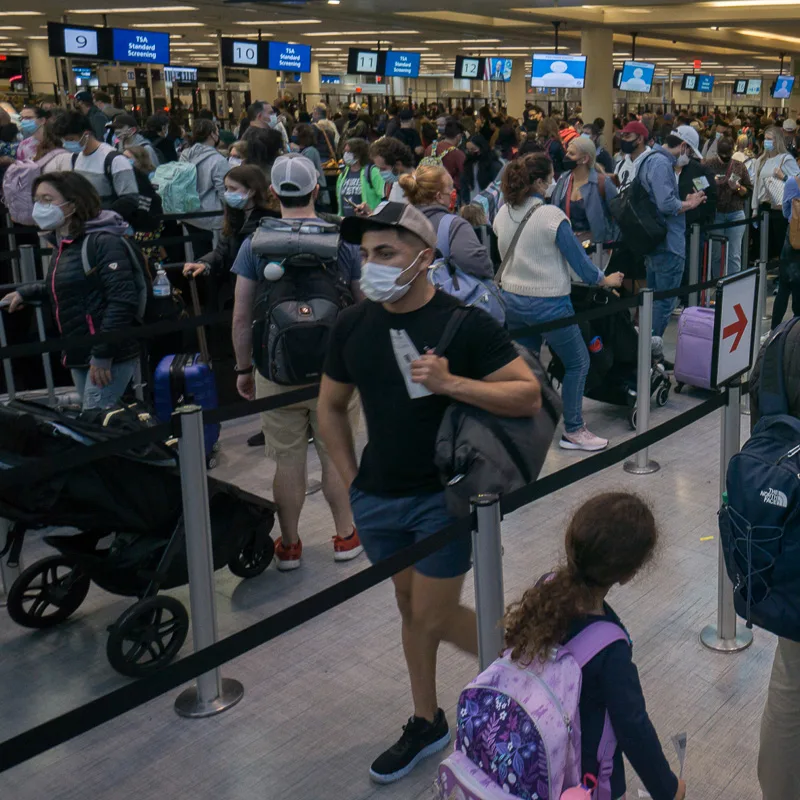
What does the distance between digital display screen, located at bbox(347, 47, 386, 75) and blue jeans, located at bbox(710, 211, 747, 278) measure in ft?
46.3

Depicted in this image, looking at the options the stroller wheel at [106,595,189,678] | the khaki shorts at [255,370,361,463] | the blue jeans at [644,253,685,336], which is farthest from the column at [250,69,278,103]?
the stroller wheel at [106,595,189,678]

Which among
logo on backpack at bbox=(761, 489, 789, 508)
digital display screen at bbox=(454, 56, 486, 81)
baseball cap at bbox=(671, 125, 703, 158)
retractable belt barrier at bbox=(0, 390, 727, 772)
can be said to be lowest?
retractable belt barrier at bbox=(0, 390, 727, 772)

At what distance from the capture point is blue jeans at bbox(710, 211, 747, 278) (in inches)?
384

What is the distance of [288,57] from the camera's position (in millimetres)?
21391

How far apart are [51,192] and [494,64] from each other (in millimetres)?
21806

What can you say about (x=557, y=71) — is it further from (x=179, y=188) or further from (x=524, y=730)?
(x=524, y=730)

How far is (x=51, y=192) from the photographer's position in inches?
187

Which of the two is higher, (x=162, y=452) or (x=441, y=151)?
(x=441, y=151)

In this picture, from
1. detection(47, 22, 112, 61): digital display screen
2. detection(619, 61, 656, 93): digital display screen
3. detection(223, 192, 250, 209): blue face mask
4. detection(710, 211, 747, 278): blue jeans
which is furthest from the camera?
detection(619, 61, 656, 93): digital display screen

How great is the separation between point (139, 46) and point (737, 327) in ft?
54.2

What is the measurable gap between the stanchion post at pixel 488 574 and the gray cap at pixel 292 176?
2.16 m

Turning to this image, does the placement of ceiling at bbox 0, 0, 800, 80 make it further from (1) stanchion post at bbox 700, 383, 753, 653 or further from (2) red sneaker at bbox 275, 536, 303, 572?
(1) stanchion post at bbox 700, 383, 753, 653

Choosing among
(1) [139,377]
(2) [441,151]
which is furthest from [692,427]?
(2) [441,151]

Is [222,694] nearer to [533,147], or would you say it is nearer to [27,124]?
[533,147]
